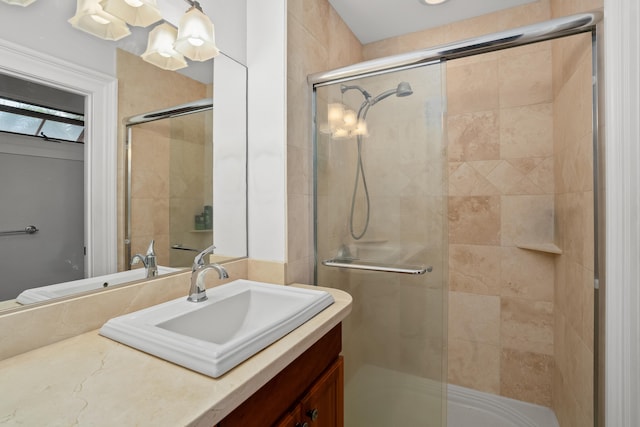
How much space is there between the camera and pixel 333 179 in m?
1.51

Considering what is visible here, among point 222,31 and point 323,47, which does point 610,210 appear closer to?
point 323,47

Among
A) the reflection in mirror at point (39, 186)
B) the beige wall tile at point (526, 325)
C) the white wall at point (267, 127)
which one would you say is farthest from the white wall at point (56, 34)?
the beige wall tile at point (526, 325)

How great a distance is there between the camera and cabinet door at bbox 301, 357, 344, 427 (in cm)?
87

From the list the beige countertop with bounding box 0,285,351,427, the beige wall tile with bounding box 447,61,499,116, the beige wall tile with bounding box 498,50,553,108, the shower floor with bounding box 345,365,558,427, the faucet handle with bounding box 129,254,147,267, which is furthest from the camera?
the beige wall tile with bounding box 447,61,499,116

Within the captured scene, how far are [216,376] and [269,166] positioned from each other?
3.00ft

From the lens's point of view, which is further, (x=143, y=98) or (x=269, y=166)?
(x=269, y=166)

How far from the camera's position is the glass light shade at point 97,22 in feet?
2.75

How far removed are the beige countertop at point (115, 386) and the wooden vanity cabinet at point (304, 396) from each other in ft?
0.22

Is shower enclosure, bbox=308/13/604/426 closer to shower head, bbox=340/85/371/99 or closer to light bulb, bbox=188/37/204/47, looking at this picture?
shower head, bbox=340/85/371/99

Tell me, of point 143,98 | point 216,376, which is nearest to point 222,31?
point 143,98

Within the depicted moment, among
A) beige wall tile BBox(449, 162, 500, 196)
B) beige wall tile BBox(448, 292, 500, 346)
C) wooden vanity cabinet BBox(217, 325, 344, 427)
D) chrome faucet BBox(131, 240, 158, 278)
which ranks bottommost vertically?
beige wall tile BBox(448, 292, 500, 346)

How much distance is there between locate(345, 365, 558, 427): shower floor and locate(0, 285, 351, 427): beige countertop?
908 millimetres

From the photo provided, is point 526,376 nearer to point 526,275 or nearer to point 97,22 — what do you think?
point 526,275

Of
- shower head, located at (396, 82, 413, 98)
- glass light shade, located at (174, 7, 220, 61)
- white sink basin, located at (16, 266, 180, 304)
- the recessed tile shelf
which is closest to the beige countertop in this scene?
white sink basin, located at (16, 266, 180, 304)
